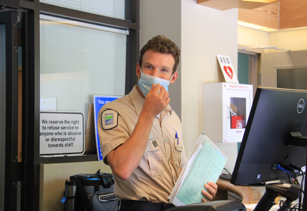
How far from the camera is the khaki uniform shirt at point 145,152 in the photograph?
4.29 ft

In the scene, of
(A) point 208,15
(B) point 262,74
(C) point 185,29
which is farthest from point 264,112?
(B) point 262,74

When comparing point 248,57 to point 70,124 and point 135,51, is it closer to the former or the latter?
point 135,51

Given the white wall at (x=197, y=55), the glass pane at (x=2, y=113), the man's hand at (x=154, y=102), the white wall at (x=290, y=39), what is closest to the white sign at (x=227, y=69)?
the white wall at (x=197, y=55)

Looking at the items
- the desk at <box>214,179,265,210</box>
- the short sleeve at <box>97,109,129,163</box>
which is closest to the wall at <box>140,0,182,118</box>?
the desk at <box>214,179,265,210</box>

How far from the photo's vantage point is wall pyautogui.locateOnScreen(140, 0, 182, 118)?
96.9 inches

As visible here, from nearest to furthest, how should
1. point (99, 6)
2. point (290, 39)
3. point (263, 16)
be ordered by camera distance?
point (99, 6), point (263, 16), point (290, 39)

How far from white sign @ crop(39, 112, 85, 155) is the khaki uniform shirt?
114 centimetres

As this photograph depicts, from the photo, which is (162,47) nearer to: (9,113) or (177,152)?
(177,152)

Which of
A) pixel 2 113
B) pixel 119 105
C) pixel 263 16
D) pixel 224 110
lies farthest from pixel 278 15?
pixel 2 113

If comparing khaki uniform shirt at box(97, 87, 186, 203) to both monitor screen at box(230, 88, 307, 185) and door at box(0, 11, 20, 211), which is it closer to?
monitor screen at box(230, 88, 307, 185)

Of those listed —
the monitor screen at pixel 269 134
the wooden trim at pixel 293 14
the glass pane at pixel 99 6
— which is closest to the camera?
the monitor screen at pixel 269 134

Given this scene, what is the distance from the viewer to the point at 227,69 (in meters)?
2.66

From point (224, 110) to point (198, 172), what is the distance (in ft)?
4.31

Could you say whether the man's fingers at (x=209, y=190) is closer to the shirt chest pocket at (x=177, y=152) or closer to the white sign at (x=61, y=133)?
the shirt chest pocket at (x=177, y=152)
